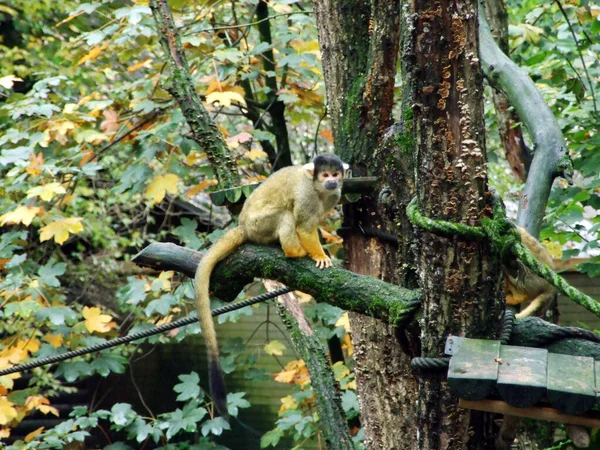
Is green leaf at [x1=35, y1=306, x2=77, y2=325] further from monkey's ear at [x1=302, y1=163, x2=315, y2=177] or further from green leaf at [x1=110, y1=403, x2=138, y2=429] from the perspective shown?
monkey's ear at [x1=302, y1=163, x2=315, y2=177]

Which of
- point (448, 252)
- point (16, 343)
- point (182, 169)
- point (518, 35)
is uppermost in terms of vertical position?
point (448, 252)

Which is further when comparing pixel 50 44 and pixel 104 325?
pixel 50 44

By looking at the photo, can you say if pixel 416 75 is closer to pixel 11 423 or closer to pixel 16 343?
pixel 16 343

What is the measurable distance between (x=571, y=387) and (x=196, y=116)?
2.52 m

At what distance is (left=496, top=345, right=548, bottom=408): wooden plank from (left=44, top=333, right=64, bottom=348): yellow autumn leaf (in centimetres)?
343

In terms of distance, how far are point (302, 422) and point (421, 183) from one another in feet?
9.68

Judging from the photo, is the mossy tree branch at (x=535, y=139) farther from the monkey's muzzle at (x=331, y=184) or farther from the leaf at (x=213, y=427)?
the leaf at (x=213, y=427)

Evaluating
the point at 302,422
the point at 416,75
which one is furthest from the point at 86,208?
the point at 416,75

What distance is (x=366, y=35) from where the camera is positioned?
3.37m

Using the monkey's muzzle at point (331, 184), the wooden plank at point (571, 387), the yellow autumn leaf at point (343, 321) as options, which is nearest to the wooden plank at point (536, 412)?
the wooden plank at point (571, 387)

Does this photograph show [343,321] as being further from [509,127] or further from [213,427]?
[509,127]

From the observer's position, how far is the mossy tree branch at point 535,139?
288 centimetres

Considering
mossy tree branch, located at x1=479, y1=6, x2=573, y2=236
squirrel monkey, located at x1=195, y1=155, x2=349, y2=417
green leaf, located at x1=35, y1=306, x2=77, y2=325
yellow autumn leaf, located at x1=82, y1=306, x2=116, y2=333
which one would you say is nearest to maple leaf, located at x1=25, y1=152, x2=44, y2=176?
green leaf, located at x1=35, y1=306, x2=77, y2=325

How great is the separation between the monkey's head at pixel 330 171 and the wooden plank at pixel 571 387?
1.51 m
